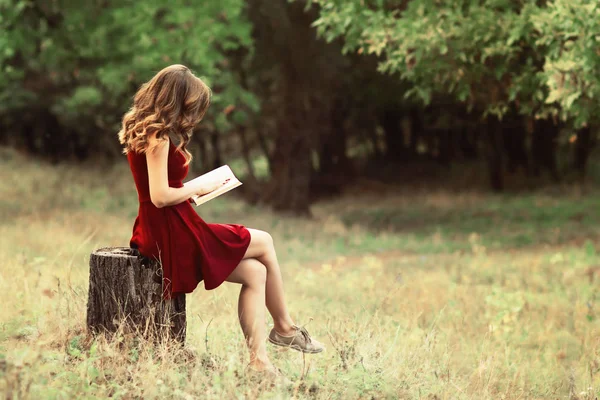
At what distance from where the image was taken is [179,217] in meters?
4.80

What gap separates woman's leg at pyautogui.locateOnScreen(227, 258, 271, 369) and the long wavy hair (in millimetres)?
787

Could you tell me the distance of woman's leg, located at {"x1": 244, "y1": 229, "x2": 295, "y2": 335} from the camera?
4938 mm

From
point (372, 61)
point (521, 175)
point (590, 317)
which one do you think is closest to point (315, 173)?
point (521, 175)

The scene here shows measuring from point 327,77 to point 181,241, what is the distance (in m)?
14.7

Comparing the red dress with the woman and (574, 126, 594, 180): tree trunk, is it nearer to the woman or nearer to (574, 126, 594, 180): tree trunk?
the woman

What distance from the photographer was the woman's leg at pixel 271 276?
4938 mm

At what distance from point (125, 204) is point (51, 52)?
3.73 m

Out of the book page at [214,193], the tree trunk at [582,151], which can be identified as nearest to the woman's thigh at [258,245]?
the book page at [214,193]

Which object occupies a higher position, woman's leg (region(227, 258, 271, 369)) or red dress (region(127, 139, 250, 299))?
red dress (region(127, 139, 250, 299))

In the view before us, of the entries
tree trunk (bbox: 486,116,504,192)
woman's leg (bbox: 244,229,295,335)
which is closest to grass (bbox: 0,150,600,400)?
woman's leg (bbox: 244,229,295,335)

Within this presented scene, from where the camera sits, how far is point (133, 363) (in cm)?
459

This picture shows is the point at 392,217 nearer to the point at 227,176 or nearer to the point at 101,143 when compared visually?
the point at 101,143

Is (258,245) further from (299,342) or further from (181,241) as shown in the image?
(299,342)

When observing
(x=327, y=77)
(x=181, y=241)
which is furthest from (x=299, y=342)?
(x=327, y=77)
